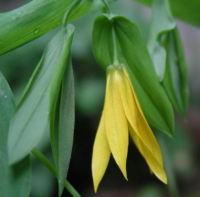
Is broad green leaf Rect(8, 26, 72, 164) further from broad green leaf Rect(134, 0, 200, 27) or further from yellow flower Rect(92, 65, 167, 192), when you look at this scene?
broad green leaf Rect(134, 0, 200, 27)

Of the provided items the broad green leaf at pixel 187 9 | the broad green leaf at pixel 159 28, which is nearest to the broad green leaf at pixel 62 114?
the broad green leaf at pixel 159 28

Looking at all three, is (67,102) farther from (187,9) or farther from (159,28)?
(187,9)

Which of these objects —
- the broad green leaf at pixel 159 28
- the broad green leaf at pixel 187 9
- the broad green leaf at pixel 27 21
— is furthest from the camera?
the broad green leaf at pixel 187 9

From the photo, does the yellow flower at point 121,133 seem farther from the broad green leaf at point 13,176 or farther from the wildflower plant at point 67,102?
the broad green leaf at point 13,176

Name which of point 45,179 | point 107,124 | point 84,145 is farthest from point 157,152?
point 84,145

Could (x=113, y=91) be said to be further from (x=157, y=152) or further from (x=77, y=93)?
(x=77, y=93)

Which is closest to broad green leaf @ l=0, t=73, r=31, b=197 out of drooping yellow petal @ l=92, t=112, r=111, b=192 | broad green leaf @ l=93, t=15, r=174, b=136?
drooping yellow petal @ l=92, t=112, r=111, b=192
